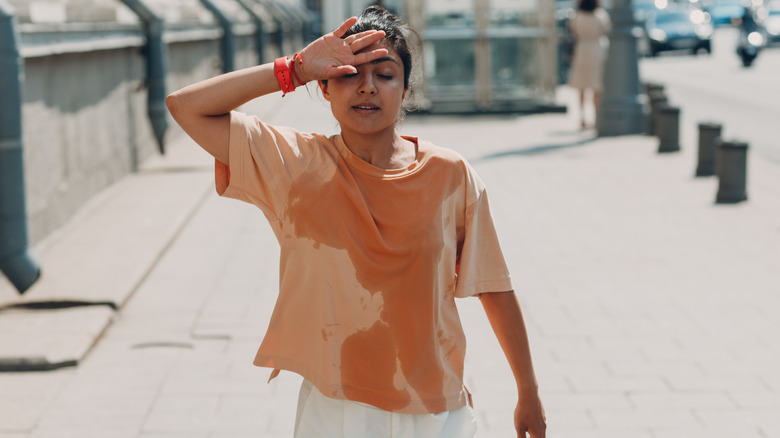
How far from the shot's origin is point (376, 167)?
2.48 metres

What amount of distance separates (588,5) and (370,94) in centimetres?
1314

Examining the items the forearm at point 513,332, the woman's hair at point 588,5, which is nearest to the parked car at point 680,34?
the woman's hair at point 588,5

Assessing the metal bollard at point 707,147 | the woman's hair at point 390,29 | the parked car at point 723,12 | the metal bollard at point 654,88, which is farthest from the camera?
the parked car at point 723,12

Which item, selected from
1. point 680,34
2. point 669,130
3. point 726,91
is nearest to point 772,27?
point 680,34

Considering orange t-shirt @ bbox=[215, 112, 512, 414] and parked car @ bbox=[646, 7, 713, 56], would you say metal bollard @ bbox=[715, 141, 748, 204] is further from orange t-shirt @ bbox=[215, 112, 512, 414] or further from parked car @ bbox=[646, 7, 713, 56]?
parked car @ bbox=[646, 7, 713, 56]

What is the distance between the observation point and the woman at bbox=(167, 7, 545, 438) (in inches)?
96.0

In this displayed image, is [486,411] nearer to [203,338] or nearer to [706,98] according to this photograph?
Answer: [203,338]

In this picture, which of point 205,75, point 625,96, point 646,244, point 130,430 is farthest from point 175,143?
point 130,430

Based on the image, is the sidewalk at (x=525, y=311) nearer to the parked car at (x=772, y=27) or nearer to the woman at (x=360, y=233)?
the woman at (x=360, y=233)

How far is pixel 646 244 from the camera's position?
7984 millimetres

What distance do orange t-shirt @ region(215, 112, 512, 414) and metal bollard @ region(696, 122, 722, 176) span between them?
29.5 feet

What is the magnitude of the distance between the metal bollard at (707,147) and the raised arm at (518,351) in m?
8.89

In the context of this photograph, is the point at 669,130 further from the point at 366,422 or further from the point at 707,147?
the point at 366,422

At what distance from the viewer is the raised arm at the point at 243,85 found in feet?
7.76
